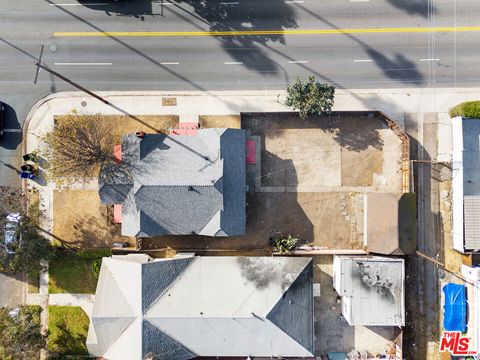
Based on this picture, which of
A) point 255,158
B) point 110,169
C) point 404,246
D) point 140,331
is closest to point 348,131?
point 255,158

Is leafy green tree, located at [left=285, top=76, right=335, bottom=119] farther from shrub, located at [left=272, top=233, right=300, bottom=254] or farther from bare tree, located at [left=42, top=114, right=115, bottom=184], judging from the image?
bare tree, located at [left=42, top=114, right=115, bottom=184]

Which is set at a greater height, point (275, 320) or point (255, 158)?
point (255, 158)

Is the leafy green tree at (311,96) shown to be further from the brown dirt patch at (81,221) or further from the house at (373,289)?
the brown dirt patch at (81,221)

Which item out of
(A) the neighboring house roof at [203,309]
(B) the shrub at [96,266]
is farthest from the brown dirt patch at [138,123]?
(A) the neighboring house roof at [203,309]

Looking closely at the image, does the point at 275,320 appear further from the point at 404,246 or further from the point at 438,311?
the point at 438,311

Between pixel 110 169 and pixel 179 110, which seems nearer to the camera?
pixel 110 169

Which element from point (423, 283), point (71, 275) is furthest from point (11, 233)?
point (423, 283)
